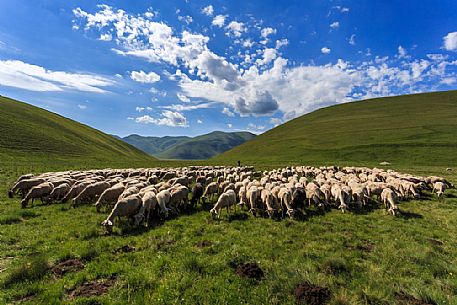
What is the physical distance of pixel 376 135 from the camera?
95.6 m

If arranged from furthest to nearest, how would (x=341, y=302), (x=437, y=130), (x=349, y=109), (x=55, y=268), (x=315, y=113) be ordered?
(x=315, y=113), (x=349, y=109), (x=437, y=130), (x=55, y=268), (x=341, y=302)

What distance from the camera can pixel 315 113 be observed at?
16738 centimetres

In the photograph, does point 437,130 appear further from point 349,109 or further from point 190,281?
point 190,281

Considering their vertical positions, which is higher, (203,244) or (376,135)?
(376,135)

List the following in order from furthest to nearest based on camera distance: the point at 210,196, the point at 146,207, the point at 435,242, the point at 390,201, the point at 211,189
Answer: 1. the point at 210,196
2. the point at 211,189
3. the point at 390,201
4. the point at 146,207
5. the point at 435,242

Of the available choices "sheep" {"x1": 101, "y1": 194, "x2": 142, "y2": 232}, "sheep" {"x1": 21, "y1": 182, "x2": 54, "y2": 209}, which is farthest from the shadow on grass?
"sheep" {"x1": 21, "y1": 182, "x2": 54, "y2": 209}

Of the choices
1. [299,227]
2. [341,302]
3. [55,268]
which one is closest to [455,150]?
[299,227]

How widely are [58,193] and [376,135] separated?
346 feet

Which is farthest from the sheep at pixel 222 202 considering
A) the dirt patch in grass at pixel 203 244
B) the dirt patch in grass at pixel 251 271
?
the dirt patch in grass at pixel 251 271

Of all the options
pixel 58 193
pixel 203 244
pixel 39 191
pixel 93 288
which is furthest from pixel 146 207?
pixel 39 191

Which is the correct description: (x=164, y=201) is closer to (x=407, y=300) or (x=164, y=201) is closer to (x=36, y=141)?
(x=407, y=300)

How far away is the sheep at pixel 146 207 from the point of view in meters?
14.1

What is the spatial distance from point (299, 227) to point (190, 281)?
8119mm

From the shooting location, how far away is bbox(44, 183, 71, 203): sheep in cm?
1919
